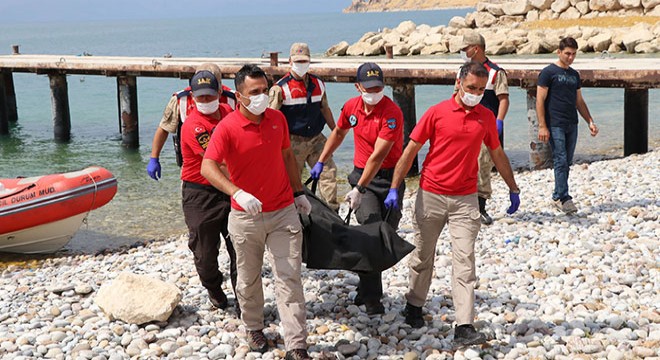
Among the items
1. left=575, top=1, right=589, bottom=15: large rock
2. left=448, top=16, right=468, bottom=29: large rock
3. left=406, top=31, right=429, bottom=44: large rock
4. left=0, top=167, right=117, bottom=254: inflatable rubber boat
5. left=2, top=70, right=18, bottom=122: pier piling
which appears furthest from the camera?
left=448, top=16, right=468, bottom=29: large rock

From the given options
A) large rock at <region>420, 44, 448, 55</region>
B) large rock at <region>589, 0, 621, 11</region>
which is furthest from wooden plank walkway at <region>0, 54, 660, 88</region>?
large rock at <region>589, 0, 621, 11</region>

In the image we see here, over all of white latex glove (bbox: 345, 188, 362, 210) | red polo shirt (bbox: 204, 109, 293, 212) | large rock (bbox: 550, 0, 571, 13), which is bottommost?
white latex glove (bbox: 345, 188, 362, 210)

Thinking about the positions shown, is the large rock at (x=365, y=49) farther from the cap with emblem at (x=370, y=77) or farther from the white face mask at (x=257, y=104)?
the white face mask at (x=257, y=104)

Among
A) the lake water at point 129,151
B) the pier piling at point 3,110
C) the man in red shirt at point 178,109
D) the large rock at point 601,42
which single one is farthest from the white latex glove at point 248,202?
the large rock at point 601,42

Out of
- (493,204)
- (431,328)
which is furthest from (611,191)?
(431,328)

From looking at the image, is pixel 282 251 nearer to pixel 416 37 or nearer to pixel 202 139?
pixel 202 139

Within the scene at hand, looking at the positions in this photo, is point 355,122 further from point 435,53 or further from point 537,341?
point 435,53

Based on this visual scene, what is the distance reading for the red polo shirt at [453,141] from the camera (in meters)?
4.92

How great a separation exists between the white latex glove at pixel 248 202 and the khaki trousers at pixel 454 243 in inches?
47.0

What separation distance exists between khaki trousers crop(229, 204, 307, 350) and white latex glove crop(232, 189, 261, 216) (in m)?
0.27

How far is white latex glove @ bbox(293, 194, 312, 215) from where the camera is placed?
5.08m

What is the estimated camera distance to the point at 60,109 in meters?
21.0

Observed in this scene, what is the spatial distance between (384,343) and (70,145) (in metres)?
17.3

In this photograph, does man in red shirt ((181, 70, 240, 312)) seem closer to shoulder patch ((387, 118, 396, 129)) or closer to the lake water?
shoulder patch ((387, 118, 396, 129))
